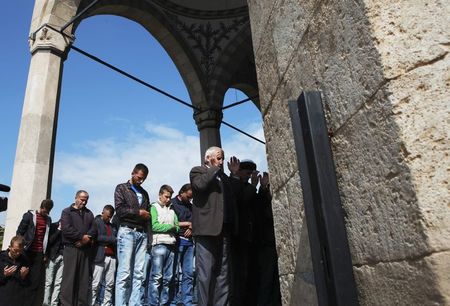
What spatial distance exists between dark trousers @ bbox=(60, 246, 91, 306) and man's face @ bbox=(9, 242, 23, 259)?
692 mm

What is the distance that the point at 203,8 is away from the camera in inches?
385

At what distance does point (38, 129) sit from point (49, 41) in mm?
1507

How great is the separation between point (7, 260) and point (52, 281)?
4.18ft

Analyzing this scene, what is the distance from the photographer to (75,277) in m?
4.06

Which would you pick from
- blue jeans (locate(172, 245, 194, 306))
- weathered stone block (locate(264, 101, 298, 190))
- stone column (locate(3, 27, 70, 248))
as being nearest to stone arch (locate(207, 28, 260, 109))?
stone column (locate(3, 27, 70, 248))

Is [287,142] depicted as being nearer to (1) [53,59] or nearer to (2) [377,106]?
(2) [377,106]

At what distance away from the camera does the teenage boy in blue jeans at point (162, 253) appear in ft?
11.9

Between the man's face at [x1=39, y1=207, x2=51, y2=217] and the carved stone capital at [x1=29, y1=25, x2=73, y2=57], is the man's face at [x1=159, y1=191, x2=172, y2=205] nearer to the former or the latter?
the man's face at [x1=39, y1=207, x2=51, y2=217]

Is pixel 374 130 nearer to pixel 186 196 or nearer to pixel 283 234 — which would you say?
pixel 283 234

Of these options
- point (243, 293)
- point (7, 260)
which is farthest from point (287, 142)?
point (7, 260)

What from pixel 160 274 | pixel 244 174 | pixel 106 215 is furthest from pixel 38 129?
pixel 244 174

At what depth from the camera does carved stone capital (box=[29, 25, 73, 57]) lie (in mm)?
5798

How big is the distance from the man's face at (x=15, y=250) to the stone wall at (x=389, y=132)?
3.14 m

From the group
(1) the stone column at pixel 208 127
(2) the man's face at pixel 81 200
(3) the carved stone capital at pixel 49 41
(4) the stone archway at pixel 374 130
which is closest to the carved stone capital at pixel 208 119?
(1) the stone column at pixel 208 127
